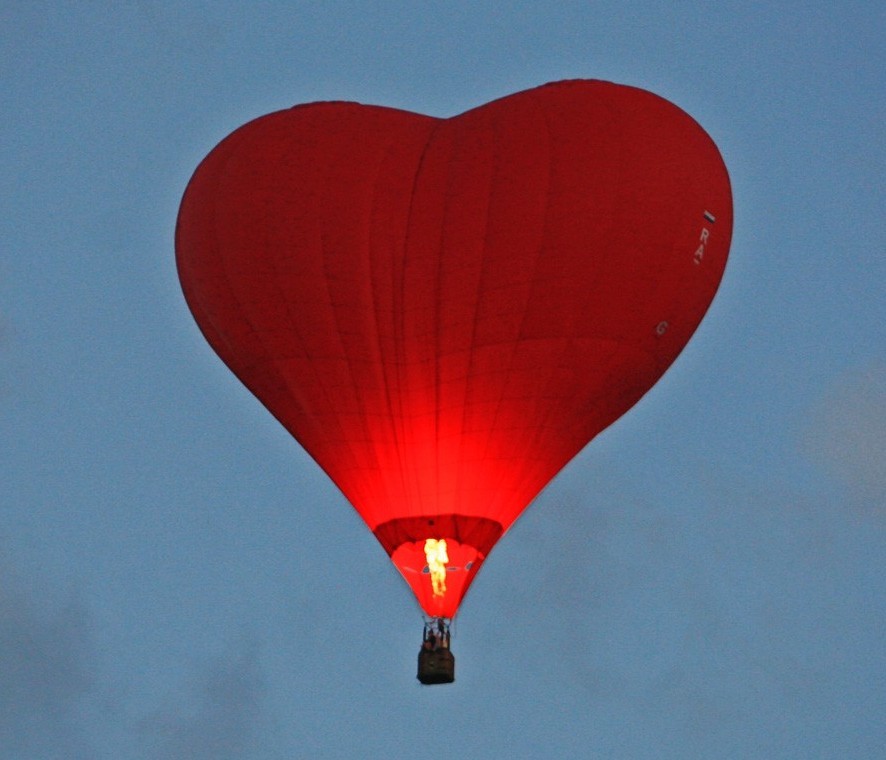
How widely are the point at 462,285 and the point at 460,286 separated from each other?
0.03m

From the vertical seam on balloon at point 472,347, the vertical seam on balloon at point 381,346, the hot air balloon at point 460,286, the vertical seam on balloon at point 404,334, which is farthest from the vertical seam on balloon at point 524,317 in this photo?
the vertical seam on balloon at point 381,346

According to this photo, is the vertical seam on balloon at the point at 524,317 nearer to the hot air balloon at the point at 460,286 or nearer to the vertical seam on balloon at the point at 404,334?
the hot air balloon at the point at 460,286

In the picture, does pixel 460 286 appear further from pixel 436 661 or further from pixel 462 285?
pixel 436 661

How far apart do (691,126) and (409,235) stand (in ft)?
12.7

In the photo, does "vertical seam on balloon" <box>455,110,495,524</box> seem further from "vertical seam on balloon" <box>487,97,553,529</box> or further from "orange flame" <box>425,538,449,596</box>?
"orange flame" <box>425,538,449,596</box>

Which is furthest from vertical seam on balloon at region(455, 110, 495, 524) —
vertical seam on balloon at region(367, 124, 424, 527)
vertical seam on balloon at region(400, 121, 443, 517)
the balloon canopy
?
vertical seam on balloon at region(367, 124, 424, 527)

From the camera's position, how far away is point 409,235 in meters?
41.6

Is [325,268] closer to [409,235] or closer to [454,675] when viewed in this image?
[409,235]

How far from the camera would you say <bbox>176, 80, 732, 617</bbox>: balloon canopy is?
4134 centimetres

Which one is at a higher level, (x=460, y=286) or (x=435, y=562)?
(x=460, y=286)

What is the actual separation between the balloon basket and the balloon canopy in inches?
15.0

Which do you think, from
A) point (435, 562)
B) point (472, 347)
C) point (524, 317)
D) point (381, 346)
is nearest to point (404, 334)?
point (381, 346)

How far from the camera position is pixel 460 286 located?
41.4m

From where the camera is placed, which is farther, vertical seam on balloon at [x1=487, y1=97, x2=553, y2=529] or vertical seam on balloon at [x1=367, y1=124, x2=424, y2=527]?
vertical seam on balloon at [x1=367, y1=124, x2=424, y2=527]
